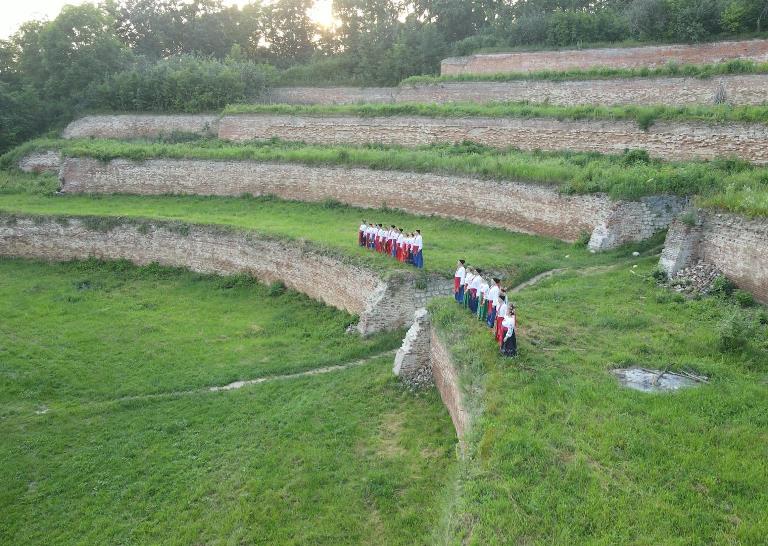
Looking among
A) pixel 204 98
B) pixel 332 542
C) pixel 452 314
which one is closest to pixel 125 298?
pixel 452 314

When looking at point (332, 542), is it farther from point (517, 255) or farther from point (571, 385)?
point (517, 255)

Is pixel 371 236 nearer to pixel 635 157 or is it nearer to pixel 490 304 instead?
pixel 490 304

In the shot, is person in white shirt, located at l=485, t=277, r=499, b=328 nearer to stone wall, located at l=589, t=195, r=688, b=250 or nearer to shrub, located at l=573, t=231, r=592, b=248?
stone wall, located at l=589, t=195, r=688, b=250

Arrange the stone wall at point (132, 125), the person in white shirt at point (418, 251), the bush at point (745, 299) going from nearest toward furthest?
the bush at point (745, 299) < the person in white shirt at point (418, 251) < the stone wall at point (132, 125)

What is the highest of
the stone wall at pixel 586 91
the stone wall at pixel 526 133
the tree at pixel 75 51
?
the tree at pixel 75 51

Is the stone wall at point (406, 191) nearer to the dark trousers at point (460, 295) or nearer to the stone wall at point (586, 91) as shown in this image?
the dark trousers at point (460, 295)

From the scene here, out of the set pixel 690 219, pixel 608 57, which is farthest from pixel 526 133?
pixel 690 219

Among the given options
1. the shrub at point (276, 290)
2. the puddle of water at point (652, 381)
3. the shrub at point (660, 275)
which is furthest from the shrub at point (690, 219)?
the shrub at point (276, 290)
